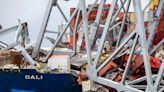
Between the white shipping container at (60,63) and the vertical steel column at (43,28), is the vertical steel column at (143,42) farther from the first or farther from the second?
the vertical steel column at (43,28)

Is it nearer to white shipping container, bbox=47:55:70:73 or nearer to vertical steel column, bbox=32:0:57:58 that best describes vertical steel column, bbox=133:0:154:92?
white shipping container, bbox=47:55:70:73

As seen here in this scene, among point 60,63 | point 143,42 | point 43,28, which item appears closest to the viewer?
point 143,42

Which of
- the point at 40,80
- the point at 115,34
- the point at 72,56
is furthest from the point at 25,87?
the point at 115,34

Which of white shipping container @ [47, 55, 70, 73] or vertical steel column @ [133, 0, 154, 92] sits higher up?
vertical steel column @ [133, 0, 154, 92]

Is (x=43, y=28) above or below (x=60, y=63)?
above

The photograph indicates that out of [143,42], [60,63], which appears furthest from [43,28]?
[143,42]

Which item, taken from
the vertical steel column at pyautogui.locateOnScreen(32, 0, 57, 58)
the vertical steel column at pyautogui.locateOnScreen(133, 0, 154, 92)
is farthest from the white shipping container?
the vertical steel column at pyautogui.locateOnScreen(133, 0, 154, 92)

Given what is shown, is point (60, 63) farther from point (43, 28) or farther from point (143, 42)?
point (143, 42)

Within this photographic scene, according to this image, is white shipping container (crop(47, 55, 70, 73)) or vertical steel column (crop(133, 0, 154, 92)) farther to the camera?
white shipping container (crop(47, 55, 70, 73))

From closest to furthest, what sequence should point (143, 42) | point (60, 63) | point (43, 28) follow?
point (143, 42) < point (60, 63) < point (43, 28)

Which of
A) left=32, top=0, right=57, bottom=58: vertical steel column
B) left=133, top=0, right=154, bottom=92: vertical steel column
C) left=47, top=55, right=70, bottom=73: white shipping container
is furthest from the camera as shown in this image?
left=32, top=0, right=57, bottom=58: vertical steel column

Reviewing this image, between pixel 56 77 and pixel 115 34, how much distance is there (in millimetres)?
2714

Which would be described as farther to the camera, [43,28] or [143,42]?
[43,28]

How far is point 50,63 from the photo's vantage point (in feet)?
11.3
